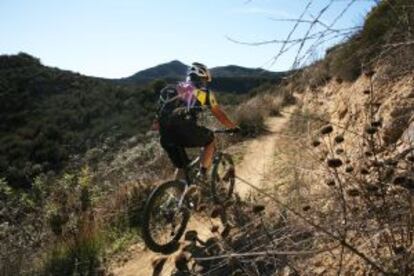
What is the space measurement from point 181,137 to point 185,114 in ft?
0.96

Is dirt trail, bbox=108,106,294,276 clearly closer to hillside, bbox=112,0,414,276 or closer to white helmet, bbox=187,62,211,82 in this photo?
hillside, bbox=112,0,414,276

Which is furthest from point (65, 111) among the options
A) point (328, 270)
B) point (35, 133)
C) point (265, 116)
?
→ point (328, 270)

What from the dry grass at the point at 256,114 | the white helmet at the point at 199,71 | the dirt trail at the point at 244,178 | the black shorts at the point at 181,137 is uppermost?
the white helmet at the point at 199,71

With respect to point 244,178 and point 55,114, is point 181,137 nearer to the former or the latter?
point 244,178

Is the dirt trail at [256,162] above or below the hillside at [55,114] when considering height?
above

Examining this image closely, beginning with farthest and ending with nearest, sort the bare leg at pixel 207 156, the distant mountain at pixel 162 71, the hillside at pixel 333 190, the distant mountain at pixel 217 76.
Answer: the distant mountain at pixel 162 71, the distant mountain at pixel 217 76, the bare leg at pixel 207 156, the hillside at pixel 333 190

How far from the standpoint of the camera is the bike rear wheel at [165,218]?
628 cm

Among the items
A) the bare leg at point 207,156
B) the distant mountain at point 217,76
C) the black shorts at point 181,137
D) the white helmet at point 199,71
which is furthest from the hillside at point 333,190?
the distant mountain at point 217,76

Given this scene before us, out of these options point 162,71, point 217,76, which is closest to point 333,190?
point 217,76

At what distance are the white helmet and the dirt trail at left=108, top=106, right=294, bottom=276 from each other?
5.59ft

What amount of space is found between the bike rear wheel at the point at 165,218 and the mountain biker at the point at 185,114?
31 cm

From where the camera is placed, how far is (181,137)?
6359 mm

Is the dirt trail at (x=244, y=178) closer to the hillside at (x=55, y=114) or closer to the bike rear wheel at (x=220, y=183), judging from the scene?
the bike rear wheel at (x=220, y=183)

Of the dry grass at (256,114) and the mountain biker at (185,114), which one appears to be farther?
the dry grass at (256,114)
